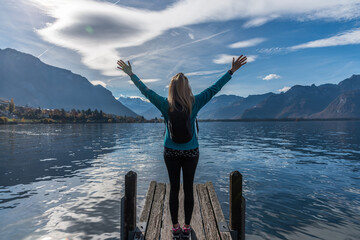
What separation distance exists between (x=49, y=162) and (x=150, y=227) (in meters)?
27.1

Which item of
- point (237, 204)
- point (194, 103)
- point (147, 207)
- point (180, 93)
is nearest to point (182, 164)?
point (194, 103)

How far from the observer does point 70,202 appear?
14828mm

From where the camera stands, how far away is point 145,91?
5.73m

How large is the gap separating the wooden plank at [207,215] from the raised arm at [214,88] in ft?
12.3

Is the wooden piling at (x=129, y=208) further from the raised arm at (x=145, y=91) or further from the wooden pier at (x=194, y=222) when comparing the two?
the raised arm at (x=145, y=91)

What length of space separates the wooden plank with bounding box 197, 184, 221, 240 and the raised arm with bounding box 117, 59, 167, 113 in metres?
3.96

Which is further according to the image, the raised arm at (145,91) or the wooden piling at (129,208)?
the wooden piling at (129,208)

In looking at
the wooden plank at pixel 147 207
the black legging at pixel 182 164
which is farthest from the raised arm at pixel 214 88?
the wooden plank at pixel 147 207

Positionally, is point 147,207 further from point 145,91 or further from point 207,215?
point 145,91

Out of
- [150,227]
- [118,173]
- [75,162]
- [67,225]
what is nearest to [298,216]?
[150,227]

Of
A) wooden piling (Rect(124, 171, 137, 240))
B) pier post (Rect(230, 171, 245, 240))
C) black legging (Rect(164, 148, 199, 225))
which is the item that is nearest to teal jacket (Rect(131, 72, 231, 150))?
black legging (Rect(164, 148, 199, 225))

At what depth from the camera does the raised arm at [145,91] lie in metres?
5.61

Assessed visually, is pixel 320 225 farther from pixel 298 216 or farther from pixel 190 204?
pixel 190 204

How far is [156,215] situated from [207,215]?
1.74m
